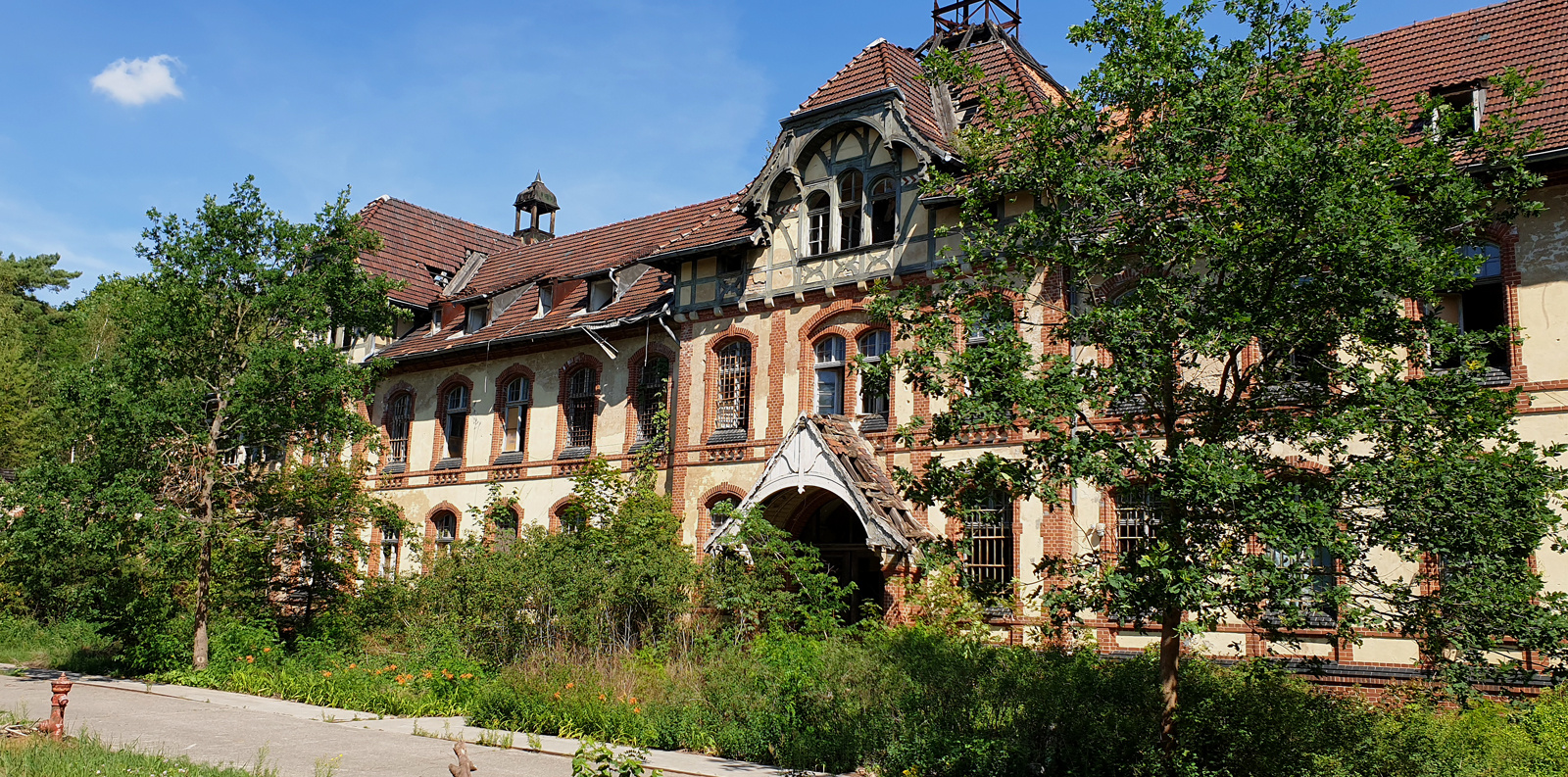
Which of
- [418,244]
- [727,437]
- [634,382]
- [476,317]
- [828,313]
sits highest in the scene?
[418,244]

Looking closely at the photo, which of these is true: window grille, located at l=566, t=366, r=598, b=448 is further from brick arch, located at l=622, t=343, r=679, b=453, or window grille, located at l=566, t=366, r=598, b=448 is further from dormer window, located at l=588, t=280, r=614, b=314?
dormer window, located at l=588, t=280, r=614, b=314

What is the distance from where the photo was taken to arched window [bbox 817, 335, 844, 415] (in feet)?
67.6

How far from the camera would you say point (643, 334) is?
939 inches

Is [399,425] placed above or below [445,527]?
above

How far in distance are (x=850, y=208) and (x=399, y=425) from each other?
45.9ft

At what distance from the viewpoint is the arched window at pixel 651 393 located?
23.3m

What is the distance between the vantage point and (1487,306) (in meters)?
15.4

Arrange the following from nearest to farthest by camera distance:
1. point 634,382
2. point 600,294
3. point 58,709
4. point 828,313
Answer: point 58,709 < point 828,313 < point 634,382 < point 600,294

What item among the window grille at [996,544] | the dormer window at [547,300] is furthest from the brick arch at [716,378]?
the dormer window at [547,300]

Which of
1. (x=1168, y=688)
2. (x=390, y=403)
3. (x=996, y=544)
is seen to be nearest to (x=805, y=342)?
(x=996, y=544)

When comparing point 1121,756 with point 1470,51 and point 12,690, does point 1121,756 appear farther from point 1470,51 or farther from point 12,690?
point 12,690

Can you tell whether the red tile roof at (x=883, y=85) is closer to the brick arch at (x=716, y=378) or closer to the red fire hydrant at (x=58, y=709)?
the brick arch at (x=716, y=378)

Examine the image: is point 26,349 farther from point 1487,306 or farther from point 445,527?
point 1487,306

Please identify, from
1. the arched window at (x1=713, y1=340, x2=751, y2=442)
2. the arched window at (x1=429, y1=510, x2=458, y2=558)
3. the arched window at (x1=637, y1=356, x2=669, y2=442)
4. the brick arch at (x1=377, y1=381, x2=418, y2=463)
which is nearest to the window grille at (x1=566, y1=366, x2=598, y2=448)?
the arched window at (x1=637, y1=356, x2=669, y2=442)
